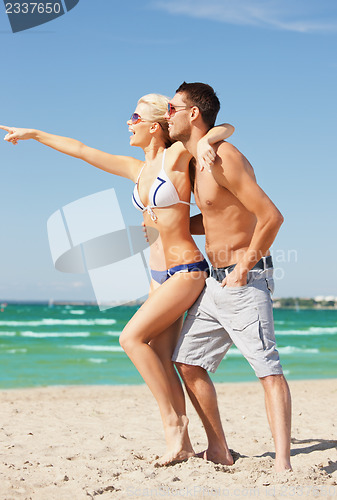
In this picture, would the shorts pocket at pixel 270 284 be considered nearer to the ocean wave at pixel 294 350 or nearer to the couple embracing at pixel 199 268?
the couple embracing at pixel 199 268

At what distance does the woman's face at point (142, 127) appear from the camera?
14.5 feet

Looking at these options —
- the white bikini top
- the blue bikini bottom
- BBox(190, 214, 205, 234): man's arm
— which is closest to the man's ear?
the white bikini top

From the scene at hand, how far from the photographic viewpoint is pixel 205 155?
3.70 metres

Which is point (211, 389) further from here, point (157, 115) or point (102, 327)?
point (102, 327)

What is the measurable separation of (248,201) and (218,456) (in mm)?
2039

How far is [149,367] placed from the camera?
13.5 feet

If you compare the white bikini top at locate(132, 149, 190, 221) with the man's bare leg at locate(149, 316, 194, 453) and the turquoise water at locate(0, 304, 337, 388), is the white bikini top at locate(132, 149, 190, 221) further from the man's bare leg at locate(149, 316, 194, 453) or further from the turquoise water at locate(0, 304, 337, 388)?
the turquoise water at locate(0, 304, 337, 388)

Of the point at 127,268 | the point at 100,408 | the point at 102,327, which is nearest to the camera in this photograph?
the point at 127,268

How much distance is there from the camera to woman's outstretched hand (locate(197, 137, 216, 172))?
3678 millimetres

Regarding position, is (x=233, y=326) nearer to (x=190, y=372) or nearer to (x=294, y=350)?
(x=190, y=372)

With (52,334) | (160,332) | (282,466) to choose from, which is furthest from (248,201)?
(52,334)

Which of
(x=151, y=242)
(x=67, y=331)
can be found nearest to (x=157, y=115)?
(x=151, y=242)

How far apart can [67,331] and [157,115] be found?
92.8ft

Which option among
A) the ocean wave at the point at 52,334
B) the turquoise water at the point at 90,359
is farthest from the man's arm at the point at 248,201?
the ocean wave at the point at 52,334
